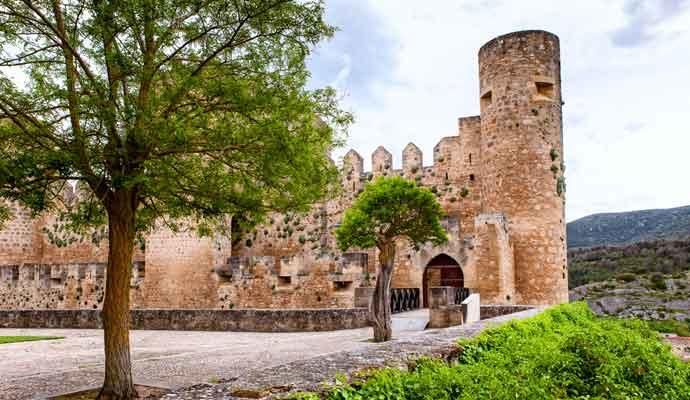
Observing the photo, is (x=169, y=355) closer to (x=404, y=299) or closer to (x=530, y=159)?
(x=404, y=299)

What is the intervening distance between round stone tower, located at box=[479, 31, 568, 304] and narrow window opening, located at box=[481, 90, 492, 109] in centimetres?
51

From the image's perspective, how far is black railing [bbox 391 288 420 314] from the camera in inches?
764

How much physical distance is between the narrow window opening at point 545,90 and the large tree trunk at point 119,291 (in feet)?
59.2

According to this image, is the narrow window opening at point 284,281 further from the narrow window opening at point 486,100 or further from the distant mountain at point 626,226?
the distant mountain at point 626,226

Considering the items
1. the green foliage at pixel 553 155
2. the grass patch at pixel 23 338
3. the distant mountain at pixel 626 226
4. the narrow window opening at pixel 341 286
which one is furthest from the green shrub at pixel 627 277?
the grass patch at pixel 23 338

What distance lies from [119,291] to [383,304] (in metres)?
6.42

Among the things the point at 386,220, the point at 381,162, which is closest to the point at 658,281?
the point at 381,162

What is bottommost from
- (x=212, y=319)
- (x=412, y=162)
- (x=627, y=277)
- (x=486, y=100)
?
(x=212, y=319)

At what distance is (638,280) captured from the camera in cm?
3484

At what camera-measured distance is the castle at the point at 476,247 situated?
21.4 m

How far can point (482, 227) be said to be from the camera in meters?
20.7

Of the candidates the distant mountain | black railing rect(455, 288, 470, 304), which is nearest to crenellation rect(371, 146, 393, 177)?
black railing rect(455, 288, 470, 304)

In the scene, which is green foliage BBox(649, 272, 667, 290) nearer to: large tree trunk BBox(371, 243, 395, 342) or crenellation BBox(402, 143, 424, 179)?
crenellation BBox(402, 143, 424, 179)

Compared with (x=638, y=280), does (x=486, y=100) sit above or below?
above
